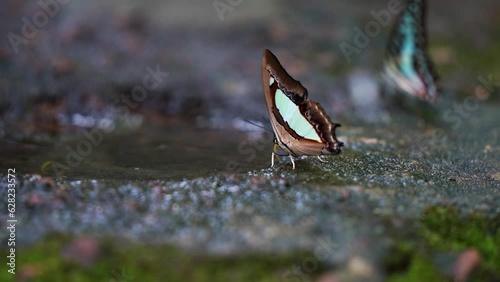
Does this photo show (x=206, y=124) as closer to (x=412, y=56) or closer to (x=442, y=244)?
(x=412, y=56)

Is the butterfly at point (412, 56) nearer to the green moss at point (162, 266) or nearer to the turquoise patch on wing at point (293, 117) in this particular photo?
the turquoise patch on wing at point (293, 117)

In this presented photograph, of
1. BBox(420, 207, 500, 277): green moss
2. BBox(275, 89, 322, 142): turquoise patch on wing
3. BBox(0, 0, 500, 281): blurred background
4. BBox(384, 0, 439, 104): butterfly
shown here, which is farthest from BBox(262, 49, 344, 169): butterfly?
BBox(384, 0, 439, 104): butterfly

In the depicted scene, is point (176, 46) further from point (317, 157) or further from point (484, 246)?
point (484, 246)

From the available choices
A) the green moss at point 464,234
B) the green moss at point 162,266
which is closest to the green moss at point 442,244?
the green moss at point 464,234

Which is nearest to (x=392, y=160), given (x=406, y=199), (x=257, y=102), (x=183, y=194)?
(x=406, y=199)

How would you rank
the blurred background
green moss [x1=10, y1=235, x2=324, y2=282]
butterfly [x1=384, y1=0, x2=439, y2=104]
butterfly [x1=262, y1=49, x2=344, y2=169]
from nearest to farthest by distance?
green moss [x1=10, y1=235, x2=324, y2=282], the blurred background, butterfly [x1=262, y1=49, x2=344, y2=169], butterfly [x1=384, y1=0, x2=439, y2=104]

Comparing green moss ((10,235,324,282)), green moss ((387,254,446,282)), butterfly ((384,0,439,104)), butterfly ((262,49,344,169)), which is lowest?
green moss ((387,254,446,282))

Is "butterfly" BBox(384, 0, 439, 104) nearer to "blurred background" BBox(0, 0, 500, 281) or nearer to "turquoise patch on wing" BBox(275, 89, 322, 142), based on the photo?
"blurred background" BBox(0, 0, 500, 281)
